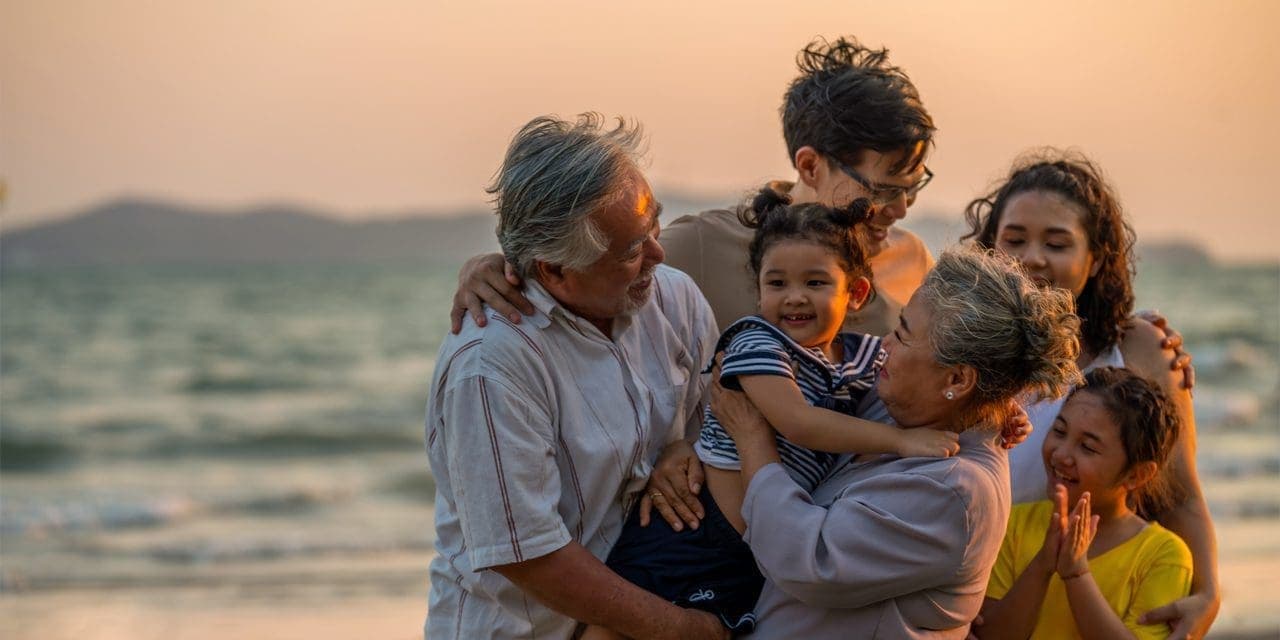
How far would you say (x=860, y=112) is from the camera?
3.63 metres

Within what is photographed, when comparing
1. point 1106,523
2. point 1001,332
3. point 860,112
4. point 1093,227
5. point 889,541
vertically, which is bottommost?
point 1106,523

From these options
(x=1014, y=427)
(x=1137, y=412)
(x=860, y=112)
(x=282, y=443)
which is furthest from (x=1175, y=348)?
(x=282, y=443)

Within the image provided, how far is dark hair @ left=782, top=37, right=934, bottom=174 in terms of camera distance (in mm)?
3613

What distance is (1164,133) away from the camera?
72.5 feet

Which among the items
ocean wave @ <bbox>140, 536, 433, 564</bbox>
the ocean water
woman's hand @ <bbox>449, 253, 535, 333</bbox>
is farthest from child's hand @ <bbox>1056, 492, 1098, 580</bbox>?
ocean wave @ <bbox>140, 536, 433, 564</bbox>

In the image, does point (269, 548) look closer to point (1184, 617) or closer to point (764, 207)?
point (764, 207)

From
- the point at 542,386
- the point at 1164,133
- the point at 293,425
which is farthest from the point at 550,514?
the point at 1164,133

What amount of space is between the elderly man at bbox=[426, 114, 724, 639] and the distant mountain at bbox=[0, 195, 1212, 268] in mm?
24190

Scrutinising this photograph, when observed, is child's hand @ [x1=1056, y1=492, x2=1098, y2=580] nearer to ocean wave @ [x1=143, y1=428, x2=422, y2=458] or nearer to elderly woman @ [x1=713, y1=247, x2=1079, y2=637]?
elderly woman @ [x1=713, y1=247, x2=1079, y2=637]

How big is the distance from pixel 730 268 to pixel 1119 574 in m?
1.31

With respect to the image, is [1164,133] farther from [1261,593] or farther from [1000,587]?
[1000,587]

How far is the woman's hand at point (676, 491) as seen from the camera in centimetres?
301

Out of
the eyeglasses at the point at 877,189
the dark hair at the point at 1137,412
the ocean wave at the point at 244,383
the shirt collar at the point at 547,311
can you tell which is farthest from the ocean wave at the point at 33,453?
the dark hair at the point at 1137,412

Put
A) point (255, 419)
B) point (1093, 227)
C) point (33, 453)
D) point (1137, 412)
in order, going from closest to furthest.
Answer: point (1137, 412), point (1093, 227), point (33, 453), point (255, 419)
